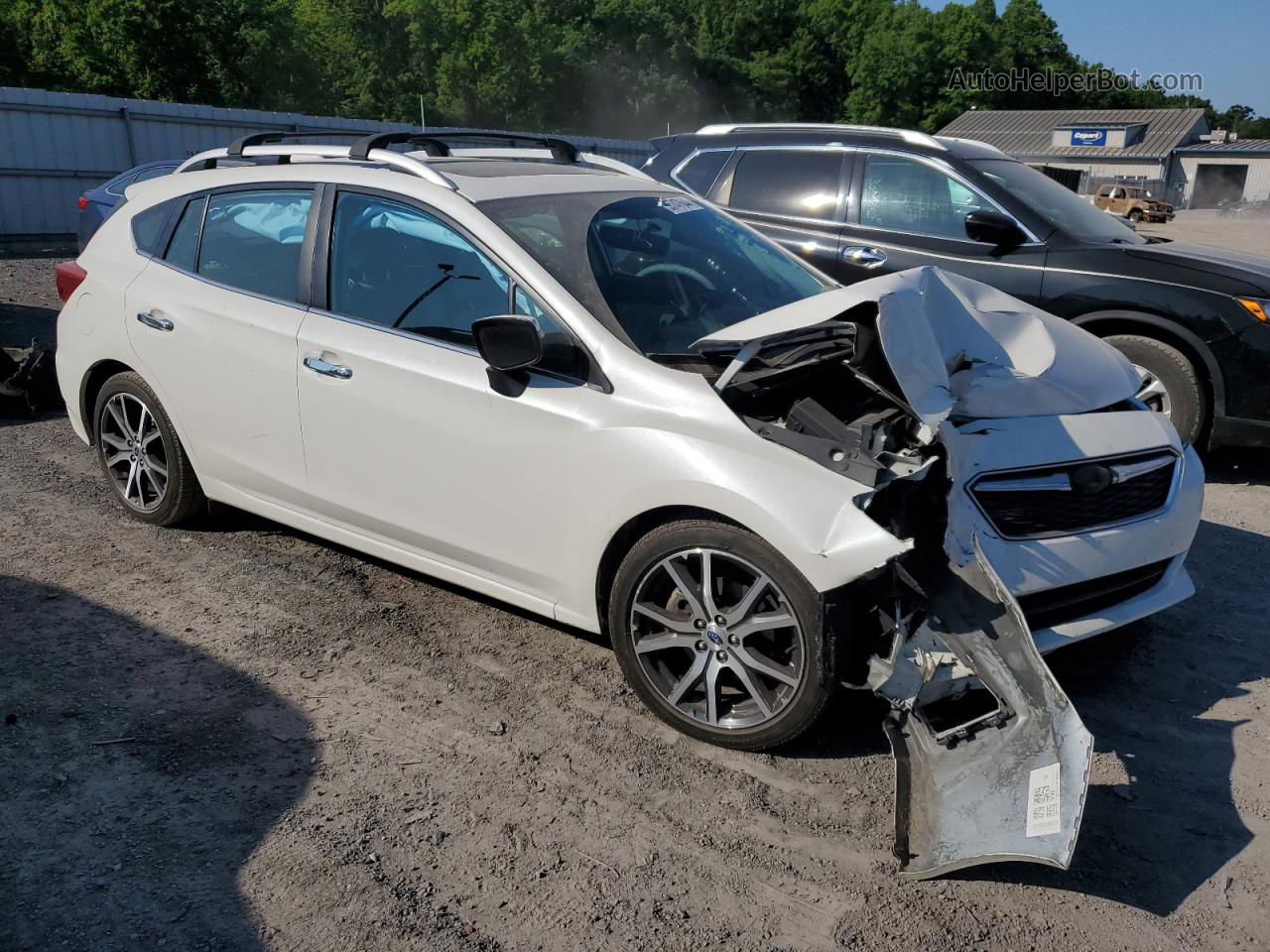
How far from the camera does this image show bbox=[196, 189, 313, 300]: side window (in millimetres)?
4527

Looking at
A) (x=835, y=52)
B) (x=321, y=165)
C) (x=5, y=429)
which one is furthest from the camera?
(x=835, y=52)

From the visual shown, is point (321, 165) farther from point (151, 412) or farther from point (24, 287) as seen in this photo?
point (24, 287)

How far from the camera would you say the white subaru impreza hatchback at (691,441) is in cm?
318

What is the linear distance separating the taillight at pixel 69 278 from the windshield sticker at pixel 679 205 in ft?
9.64

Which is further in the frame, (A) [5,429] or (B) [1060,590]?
(A) [5,429]

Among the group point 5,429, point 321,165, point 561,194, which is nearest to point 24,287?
point 5,429

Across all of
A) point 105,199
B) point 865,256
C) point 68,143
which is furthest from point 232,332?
point 68,143

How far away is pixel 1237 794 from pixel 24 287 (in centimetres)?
A: 1432

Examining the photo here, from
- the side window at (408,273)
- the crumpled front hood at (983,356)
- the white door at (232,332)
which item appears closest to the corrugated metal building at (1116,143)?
the crumpled front hood at (983,356)

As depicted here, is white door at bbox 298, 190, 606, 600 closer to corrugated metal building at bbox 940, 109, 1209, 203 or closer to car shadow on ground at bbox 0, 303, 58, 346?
car shadow on ground at bbox 0, 303, 58, 346

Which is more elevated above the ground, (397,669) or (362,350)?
(362,350)

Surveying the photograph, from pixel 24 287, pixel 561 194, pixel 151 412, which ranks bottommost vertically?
pixel 24 287

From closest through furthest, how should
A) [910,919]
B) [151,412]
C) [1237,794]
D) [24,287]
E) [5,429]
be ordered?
[910,919], [1237,794], [151,412], [5,429], [24,287]

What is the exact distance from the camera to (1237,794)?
340 cm
